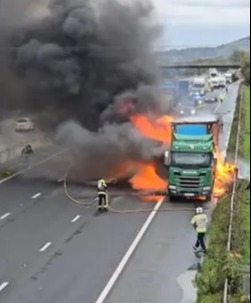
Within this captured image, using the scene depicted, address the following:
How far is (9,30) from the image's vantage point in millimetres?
23625

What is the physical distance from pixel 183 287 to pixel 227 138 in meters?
21.7

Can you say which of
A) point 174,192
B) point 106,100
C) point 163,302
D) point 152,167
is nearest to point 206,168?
point 174,192

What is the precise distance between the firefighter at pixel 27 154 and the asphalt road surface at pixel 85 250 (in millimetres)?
1401

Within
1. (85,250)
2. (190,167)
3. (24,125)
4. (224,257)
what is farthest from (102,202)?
(224,257)

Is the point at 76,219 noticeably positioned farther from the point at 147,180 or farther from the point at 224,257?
the point at 224,257

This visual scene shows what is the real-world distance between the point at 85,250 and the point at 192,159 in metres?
7.41

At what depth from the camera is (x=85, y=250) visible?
18.9 metres

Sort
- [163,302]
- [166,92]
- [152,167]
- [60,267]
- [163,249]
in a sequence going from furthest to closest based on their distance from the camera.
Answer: [166,92]
[152,167]
[163,249]
[60,267]
[163,302]

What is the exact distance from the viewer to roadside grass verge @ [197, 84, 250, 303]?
12867mm

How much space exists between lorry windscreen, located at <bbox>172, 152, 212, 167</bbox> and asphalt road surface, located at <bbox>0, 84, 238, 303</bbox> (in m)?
1.39

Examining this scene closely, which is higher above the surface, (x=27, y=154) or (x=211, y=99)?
(x=27, y=154)

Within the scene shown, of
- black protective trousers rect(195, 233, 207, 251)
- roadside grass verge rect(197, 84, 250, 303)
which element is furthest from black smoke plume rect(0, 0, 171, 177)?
black protective trousers rect(195, 233, 207, 251)

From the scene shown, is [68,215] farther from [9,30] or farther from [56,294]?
[56,294]

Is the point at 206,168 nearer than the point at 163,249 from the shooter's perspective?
No
